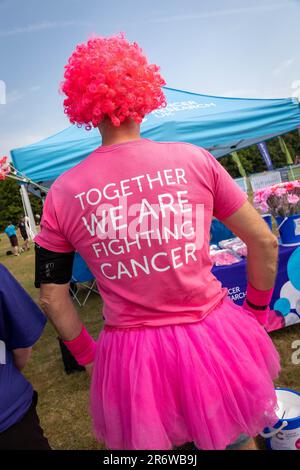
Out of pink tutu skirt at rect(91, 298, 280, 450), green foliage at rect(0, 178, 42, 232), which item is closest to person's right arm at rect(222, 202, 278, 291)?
pink tutu skirt at rect(91, 298, 280, 450)

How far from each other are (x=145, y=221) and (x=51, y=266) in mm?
411

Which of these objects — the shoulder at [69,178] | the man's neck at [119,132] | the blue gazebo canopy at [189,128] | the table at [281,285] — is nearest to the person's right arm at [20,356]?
the shoulder at [69,178]

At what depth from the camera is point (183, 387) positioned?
1170 mm

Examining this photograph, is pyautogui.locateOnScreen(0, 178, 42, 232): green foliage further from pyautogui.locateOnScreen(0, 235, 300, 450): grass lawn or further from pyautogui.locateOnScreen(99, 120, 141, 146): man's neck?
pyautogui.locateOnScreen(99, 120, 141, 146): man's neck

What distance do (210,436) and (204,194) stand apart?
80 centimetres

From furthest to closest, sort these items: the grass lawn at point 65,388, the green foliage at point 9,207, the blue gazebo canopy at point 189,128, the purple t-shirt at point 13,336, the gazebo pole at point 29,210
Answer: the green foliage at point 9,207 < the gazebo pole at point 29,210 < the blue gazebo canopy at point 189,128 < the grass lawn at point 65,388 < the purple t-shirt at point 13,336

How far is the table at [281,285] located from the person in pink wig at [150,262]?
1.94m

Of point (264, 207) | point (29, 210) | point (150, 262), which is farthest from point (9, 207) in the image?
point (150, 262)

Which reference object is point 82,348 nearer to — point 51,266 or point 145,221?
point 51,266

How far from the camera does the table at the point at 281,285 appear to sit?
320 cm

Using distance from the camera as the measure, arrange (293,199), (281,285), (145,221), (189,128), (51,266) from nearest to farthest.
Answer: (145,221)
(51,266)
(293,199)
(281,285)
(189,128)

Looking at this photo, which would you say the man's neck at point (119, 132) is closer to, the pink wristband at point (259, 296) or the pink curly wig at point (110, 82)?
the pink curly wig at point (110, 82)

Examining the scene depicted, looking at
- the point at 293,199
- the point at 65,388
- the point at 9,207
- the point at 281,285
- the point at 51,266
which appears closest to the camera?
the point at 51,266

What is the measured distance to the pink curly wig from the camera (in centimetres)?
118
